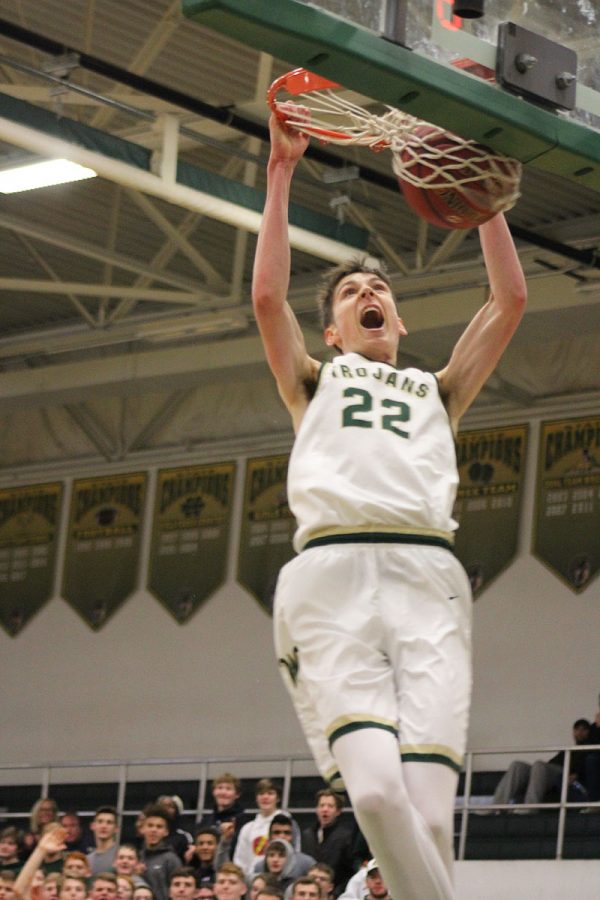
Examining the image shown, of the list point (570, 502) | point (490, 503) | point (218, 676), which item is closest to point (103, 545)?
point (218, 676)

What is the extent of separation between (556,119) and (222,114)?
29.6 feet

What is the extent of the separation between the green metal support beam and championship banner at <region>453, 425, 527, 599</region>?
45.3 ft

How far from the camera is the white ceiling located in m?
13.9

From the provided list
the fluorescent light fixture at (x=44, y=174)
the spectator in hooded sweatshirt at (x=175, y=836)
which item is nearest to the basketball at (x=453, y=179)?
the fluorescent light fixture at (x=44, y=174)

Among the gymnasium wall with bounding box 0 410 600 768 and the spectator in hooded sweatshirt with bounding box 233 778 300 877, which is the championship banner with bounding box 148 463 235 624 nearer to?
the gymnasium wall with bounding box 0 410 600 768

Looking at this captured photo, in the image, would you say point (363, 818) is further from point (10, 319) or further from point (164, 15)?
point (10, 319)

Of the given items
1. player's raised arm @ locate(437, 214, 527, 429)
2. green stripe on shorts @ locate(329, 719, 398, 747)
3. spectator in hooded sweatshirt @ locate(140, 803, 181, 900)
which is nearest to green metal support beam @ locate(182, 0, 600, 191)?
player's raised arm @ locate(437, 214, 527, 429)

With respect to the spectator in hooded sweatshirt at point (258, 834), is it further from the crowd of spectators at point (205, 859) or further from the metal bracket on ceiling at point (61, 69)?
the metal bracket on ceiling at point (61, 69)

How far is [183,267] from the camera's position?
18750 millimetres

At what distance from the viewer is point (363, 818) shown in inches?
186

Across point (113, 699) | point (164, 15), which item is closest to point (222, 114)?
point (164, 15)

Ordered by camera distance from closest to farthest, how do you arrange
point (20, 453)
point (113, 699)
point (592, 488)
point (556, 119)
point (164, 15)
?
point (556, 119) → point (164, 15) → point (592, 488) → point (113, 699) → point (20, 453)

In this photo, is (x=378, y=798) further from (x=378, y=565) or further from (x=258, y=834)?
(x=258, y=834)

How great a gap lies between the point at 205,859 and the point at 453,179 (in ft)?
30.5
